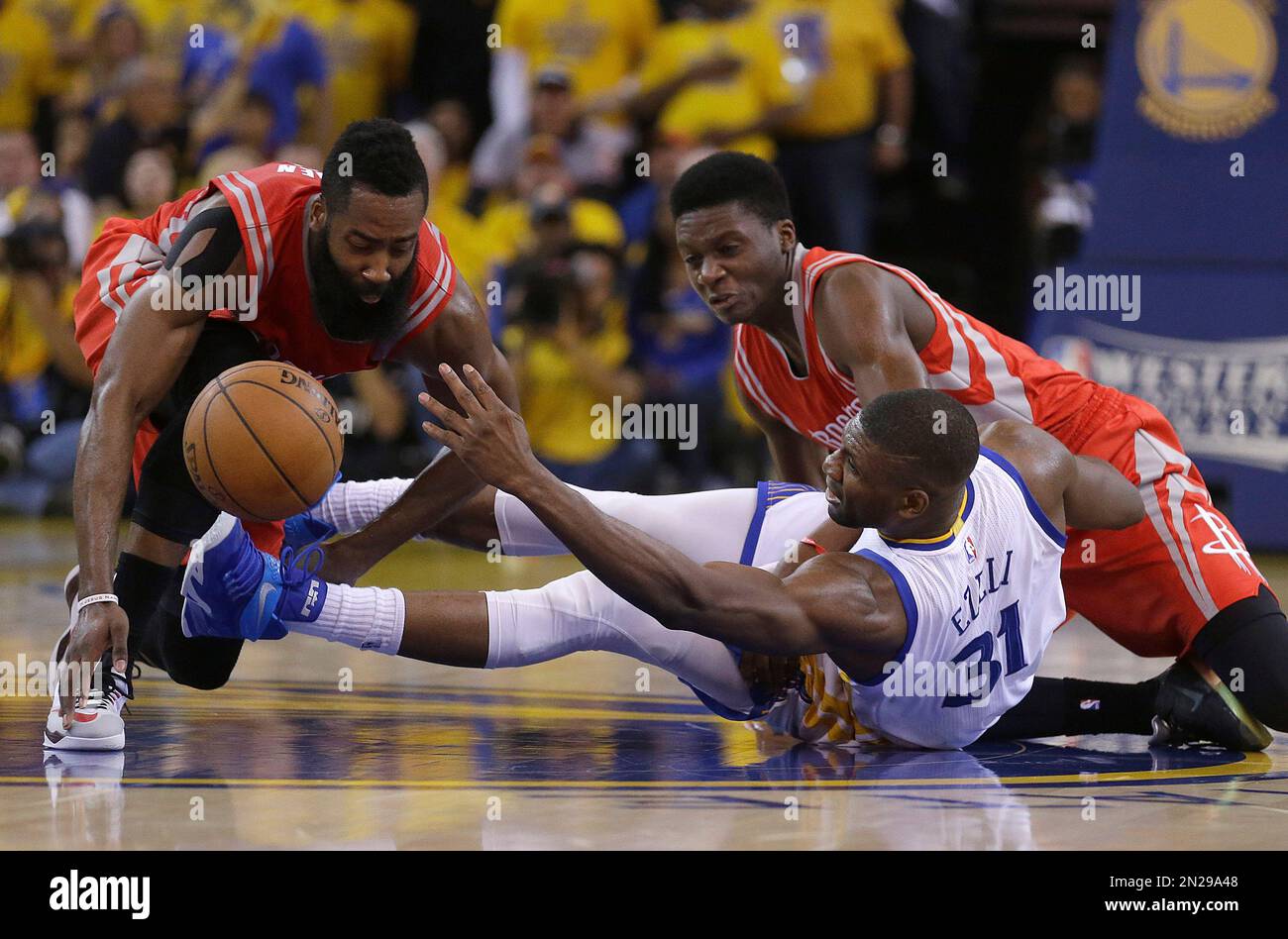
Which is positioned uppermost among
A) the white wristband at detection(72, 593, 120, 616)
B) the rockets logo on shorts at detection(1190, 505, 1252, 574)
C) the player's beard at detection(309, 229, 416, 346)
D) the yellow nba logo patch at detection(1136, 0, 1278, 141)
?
the yellow nba logo patch at detection(1136, 0, 1278, 141)

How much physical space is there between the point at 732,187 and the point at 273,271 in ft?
4.12

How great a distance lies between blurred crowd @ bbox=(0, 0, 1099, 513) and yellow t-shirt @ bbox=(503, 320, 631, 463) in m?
0.01

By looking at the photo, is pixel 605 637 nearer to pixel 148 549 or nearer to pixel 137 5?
pixel 148 549

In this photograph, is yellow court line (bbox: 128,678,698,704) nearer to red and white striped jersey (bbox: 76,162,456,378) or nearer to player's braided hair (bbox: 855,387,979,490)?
red and white striped jersey (bbox: 76,162,456,378)

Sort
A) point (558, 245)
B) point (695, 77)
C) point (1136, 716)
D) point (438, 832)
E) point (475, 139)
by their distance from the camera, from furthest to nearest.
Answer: point (475, 139) < point (695, 77) < point (558, 245) < point (1136, 716) < point (438, 832)

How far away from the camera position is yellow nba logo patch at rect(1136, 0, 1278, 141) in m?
8.12

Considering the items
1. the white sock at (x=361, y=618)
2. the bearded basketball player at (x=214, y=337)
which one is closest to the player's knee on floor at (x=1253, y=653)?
the bearded basketball player at (x=214, y=337)

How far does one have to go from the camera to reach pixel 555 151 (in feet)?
30.8

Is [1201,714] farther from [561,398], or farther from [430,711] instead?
[561,398]

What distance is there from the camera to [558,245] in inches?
345

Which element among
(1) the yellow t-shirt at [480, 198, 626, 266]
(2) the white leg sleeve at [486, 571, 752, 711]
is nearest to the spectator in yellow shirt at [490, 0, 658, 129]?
(1) the yellow t-shirt at [480, 198, 626, 266]

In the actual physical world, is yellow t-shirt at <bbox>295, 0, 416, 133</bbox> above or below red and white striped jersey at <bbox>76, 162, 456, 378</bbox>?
above

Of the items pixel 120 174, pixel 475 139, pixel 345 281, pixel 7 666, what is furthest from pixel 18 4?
pixel 345 281

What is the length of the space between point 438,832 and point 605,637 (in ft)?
3.66
